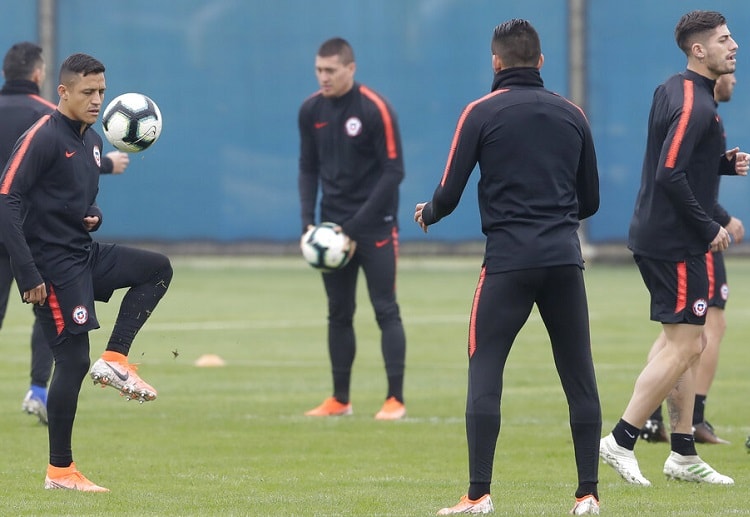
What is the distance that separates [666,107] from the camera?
8172 mm

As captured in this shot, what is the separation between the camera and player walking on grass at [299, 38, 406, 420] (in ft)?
36.9

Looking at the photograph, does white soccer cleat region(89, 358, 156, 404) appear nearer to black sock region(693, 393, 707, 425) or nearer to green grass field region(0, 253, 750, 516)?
green grass field region(0, 253, 750, 516)

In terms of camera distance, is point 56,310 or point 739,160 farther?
point 739,160

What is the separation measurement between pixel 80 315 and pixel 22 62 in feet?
11.5

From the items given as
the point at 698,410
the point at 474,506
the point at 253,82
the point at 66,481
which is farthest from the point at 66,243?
the point at 253,82

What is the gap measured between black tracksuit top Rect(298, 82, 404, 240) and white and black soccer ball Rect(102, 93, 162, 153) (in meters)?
2.78

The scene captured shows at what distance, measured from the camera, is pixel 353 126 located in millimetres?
11289

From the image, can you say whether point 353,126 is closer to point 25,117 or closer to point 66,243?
point 25,117

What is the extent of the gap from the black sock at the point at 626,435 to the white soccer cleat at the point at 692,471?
0.33 m

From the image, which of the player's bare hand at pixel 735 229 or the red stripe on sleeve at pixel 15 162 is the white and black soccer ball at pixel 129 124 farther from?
the player's bare hand at pixel 735 229

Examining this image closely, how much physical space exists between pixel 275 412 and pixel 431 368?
3.11m

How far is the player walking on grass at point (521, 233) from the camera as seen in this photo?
689 cm

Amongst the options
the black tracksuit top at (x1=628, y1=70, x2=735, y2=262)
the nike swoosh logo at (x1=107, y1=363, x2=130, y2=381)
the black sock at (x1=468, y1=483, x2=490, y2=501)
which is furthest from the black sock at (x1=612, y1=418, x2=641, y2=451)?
the nike swoosh logo at (x1=107, y1=363, x2=130, y2=381)

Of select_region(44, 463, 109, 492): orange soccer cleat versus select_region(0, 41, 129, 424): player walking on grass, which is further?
select_region(0, 41, 129, 424): player walking on grass
